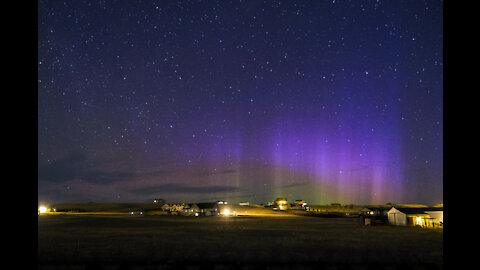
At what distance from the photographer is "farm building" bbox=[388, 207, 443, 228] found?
59125 millimetres

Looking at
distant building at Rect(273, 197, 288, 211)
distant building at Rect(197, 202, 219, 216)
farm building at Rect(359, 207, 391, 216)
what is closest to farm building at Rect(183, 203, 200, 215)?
distant building at Rect(197, 202, 219, 216)

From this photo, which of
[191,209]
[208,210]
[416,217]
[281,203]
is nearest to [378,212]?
[416,217]

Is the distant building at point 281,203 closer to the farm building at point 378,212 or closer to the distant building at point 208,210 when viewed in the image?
the distant building at point 208,210

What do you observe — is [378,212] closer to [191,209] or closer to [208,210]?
[208,210]

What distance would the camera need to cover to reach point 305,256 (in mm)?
24172

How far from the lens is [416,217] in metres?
60.3

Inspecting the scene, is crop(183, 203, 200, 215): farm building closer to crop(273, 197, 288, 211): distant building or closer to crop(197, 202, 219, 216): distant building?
crop(197, 202, 219, 216): distant building

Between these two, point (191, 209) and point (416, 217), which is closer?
point (416, 217)

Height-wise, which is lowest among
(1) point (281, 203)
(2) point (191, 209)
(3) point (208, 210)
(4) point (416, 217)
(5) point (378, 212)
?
(1) point (281, 203)
